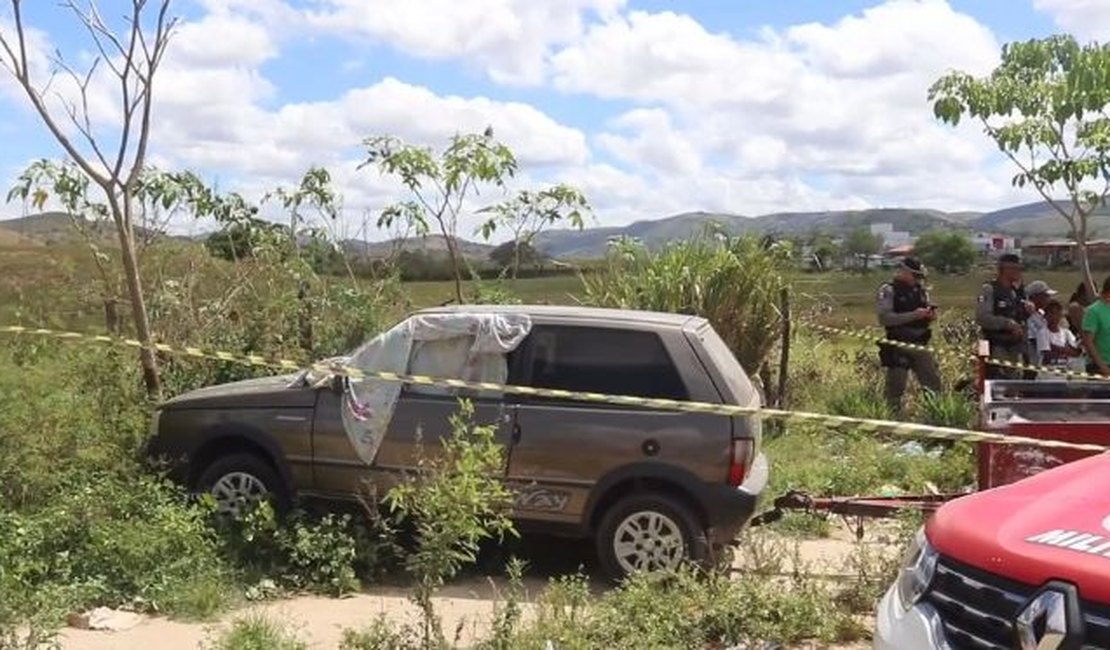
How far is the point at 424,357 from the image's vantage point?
295 inches

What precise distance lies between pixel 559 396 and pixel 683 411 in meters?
0.71

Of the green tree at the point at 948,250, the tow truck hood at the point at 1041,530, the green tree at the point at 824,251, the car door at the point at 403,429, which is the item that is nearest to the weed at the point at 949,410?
the green tree at the point at 824,251

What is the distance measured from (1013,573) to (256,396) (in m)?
5.26

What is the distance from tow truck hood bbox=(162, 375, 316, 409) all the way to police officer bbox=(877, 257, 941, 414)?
6446 mm

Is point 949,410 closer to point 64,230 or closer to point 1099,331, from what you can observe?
point 1099,331

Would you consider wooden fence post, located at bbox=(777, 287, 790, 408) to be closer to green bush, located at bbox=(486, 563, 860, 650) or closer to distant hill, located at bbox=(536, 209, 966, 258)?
distant hill, located at bbox=(536, 209, 966, 258)

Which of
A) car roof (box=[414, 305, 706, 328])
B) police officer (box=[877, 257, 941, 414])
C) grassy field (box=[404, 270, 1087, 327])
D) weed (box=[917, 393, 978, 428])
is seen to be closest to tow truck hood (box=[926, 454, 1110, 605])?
car roof (box=[414, 305, 706, 328])

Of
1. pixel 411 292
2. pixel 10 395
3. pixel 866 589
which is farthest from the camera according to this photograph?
pixel 411 292

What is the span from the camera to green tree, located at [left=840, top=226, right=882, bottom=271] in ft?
52.7

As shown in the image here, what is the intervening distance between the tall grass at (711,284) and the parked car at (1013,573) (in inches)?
321

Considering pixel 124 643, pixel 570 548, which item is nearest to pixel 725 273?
pixel 570 548

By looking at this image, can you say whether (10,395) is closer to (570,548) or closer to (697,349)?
(570,548)

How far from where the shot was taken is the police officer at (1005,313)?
37.0 feet

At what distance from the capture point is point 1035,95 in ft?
41.5
